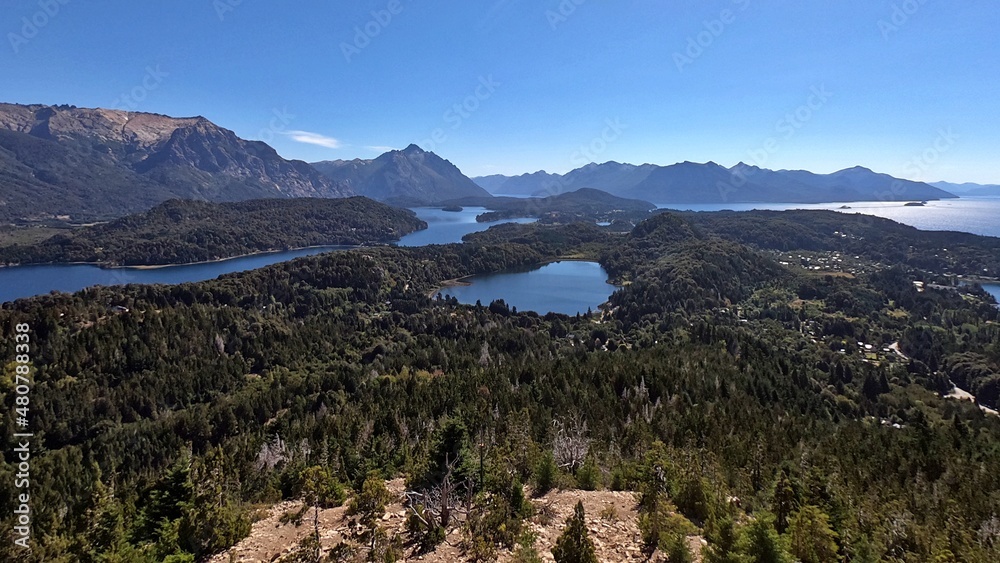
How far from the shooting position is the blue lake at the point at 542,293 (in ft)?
491

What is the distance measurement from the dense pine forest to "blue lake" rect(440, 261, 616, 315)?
1327cm

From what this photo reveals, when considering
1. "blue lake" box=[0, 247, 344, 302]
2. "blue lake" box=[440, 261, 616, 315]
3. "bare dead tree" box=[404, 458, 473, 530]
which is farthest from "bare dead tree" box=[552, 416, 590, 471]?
"blue lake" box=[0, 247, 344, 302]

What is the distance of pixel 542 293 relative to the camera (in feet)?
555

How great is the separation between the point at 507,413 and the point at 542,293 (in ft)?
405

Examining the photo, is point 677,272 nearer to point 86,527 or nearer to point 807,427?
point 807,427

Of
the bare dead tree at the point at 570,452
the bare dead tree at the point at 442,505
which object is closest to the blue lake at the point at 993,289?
the bare dead tree at the point at 570,452

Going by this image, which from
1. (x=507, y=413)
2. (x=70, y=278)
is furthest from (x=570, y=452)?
(x=70, y=278)

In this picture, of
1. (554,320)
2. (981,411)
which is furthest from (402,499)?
(554,320)

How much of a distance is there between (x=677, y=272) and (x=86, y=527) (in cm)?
16567

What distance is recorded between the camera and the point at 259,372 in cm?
8719

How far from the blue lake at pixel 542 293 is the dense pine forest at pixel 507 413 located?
1327cm

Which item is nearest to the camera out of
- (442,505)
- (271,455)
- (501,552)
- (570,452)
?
(501,552)

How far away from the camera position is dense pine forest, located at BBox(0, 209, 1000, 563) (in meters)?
18.0

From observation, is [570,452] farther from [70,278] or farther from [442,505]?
[70,278]
